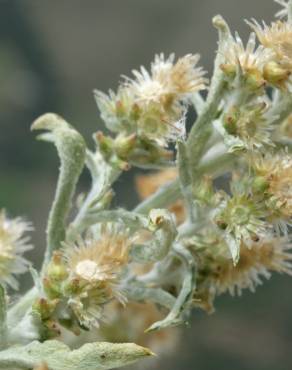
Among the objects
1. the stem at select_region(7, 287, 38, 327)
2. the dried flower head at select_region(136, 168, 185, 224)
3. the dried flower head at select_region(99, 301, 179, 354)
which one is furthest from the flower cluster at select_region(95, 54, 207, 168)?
the dried flower head at select_region(99, 301, 179, 354)

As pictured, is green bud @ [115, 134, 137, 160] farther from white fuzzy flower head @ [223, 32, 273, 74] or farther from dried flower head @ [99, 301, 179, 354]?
dried flower head @ [99, 301, 179, 354]

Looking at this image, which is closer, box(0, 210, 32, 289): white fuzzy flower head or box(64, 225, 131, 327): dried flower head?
box(64, 225, 131, 327): dried flower head

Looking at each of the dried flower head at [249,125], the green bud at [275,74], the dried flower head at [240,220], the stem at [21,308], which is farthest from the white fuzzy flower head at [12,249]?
the green bud at [275,74]

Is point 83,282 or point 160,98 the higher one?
point 160,98

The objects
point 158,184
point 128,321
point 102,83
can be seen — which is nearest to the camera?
point 158,184

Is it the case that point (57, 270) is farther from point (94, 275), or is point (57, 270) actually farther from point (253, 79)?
point (253, 79)

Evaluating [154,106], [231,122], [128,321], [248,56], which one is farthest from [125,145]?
[128,321]

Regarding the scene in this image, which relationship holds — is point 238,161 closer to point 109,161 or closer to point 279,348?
point 109,161

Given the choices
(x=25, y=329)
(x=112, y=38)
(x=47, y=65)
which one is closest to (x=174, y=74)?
(x=25, y=329)
